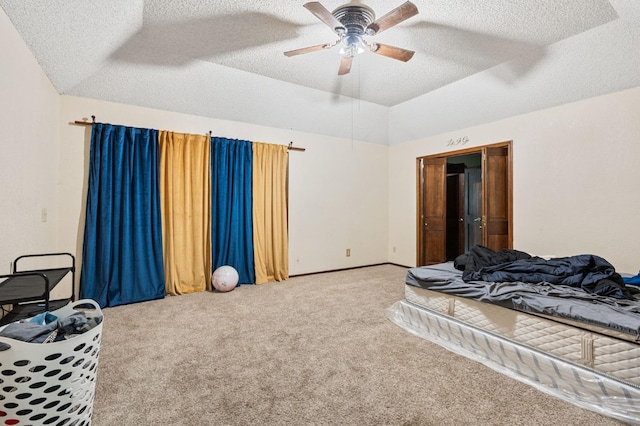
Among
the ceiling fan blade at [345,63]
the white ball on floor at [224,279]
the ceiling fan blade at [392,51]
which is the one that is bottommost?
the white ball on floor at [224,279]

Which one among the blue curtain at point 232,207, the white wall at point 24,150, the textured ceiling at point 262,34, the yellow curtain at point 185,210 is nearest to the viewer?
the white wall at point 24,150

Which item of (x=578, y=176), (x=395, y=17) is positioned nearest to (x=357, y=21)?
(x=395, y=17)

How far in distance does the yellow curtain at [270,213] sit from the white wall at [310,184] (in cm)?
18

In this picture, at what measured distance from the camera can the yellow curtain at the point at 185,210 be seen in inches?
146

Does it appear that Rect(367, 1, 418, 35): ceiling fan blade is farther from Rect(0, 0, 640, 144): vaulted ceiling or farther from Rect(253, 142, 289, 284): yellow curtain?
Rect(253, 142, 289, 284): yellow curtain

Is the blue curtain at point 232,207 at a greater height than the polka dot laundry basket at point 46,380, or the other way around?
the blue curtain at point 232,207

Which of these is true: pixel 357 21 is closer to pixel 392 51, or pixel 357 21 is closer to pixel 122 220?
pixel 392 51

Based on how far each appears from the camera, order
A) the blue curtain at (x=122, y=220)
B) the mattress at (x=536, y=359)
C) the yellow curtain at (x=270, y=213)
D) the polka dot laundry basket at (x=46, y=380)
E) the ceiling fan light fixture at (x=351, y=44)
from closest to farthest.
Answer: the polka dot laundry basket at (x=46, y=380) < the mattress at (x=536, y=359) < the ceiling fan light fixture at (x=351, y=44) < the blue curtain at (x=122, y=220) < the yellow curtain at (x=270, y=213)

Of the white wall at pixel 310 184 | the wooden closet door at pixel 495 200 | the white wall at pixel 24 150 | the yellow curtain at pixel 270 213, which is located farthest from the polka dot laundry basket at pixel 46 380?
the wooden closet door at pixel 495 200

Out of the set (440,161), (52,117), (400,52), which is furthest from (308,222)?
(52,117)

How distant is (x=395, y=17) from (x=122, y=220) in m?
3.39

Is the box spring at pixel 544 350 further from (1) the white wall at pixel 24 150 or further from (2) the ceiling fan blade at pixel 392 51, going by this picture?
(1) the white wall at pixel 24 150

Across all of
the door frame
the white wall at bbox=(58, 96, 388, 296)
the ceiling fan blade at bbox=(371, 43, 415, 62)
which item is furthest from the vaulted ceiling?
the door frame

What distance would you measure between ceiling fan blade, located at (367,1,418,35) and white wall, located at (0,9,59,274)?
246 centimetres
